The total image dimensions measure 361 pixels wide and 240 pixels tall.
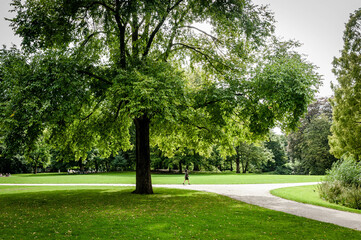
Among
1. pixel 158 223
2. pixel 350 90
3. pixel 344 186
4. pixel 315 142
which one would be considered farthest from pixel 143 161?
pixel 315 142

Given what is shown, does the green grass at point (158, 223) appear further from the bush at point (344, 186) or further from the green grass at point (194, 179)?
the green grass at point (194, 179)

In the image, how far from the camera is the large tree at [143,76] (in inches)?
454

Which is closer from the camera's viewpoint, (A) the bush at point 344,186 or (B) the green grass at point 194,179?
(A) the bush at point 344,186

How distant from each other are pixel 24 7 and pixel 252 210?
1529cm

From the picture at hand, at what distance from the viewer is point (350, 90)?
2266cm

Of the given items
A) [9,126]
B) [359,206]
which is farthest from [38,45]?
[359,206]

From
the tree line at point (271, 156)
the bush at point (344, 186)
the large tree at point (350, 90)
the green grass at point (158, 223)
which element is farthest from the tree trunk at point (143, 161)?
the tree line at point (271, 156)

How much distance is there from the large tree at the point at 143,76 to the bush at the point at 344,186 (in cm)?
473

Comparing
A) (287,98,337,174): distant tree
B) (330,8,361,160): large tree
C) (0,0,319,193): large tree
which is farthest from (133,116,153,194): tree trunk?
(287,98,337,174): distant tree

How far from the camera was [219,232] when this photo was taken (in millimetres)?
7883

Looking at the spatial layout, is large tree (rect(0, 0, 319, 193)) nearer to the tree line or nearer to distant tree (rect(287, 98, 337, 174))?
the tree line

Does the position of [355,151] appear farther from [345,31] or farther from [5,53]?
[5,53]

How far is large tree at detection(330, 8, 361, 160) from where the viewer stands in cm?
2209

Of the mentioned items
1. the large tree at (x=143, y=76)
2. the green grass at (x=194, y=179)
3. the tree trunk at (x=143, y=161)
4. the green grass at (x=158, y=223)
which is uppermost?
the large tree at (x=143, y=76)
